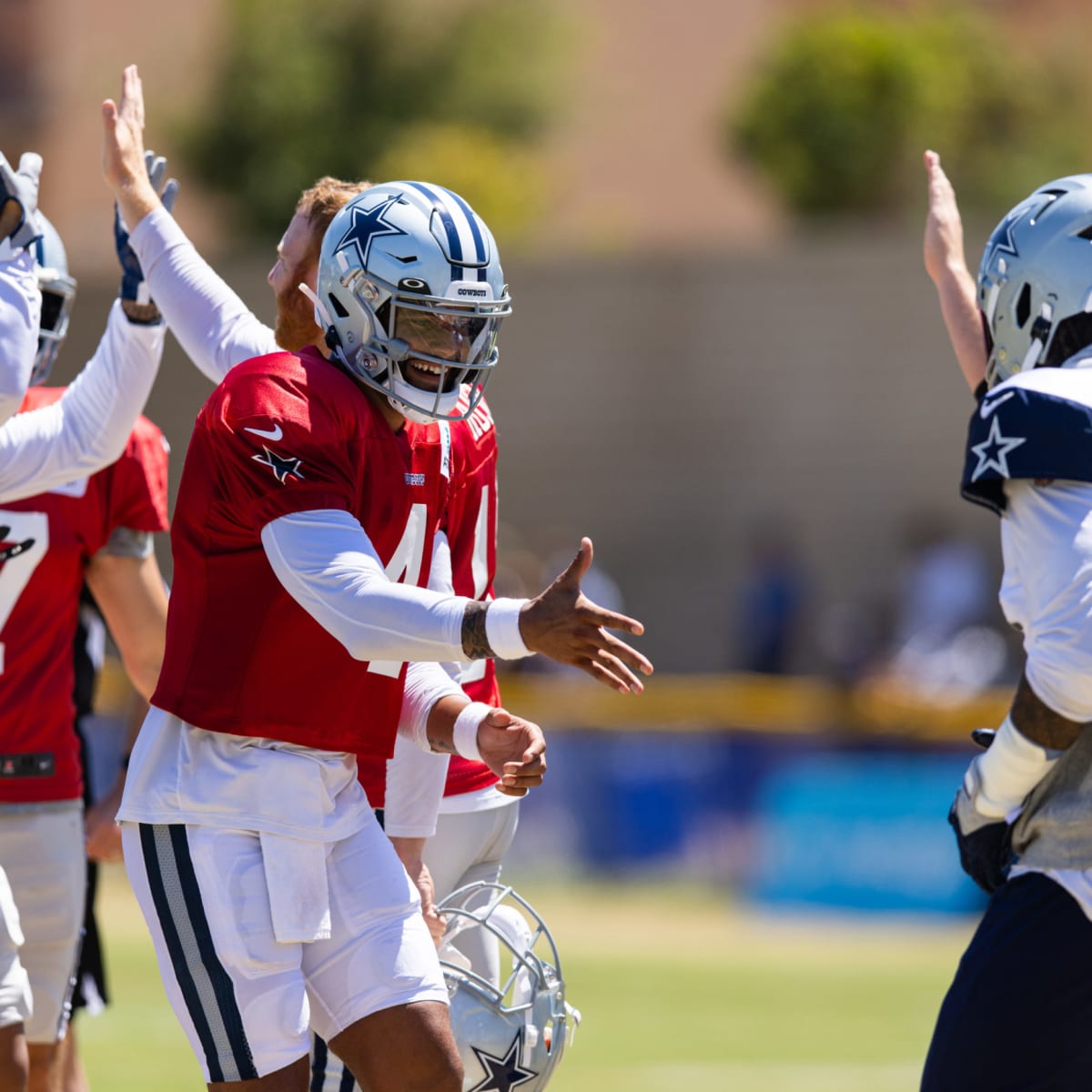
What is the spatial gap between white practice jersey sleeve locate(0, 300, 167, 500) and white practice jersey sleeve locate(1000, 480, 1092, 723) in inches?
88.7

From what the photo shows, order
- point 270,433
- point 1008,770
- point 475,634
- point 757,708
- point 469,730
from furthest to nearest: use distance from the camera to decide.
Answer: point 757,708 < point 469,730 < point 270,433 < point 475,634 < point 1008,770

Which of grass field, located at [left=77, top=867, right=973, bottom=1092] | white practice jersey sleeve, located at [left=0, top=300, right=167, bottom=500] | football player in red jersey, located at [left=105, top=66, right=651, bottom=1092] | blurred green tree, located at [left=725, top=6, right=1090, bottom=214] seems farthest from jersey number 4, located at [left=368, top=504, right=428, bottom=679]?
blurred green tree, located at [left=725, top=6, right=1090, bottom=214]

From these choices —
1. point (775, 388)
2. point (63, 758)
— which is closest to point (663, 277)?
point (775, 388)

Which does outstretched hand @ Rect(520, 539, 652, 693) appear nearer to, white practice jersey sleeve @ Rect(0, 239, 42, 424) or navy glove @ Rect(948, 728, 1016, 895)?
navy glove @ Rect(948, 728, 1016, 895)

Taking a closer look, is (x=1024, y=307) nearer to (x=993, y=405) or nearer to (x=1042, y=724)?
(x=993, y=405)

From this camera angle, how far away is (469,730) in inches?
173

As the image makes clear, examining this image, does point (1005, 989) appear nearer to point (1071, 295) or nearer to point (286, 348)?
point (1071, 295)

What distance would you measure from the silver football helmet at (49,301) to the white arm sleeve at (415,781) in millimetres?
1510

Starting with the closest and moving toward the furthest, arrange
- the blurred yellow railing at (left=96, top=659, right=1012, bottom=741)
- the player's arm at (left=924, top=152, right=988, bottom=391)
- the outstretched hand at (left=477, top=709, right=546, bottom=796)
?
the outstretched hand at (left=477, top=709, right=546, bottom=796) → the player's arm at (left=924, top=152, right=988, bottom=391) → the blurred yellow railing at (left=96, top=659, right=1012, bottom=741)

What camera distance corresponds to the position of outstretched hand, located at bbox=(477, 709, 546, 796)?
4.20 m

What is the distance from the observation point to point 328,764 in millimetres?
4188

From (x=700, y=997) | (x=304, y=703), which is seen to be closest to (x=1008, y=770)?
(x=304, y=703)

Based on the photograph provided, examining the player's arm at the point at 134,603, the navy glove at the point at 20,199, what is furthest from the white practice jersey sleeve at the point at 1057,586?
the player's arm at the point at 134,603

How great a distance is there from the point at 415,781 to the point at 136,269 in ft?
4.97
